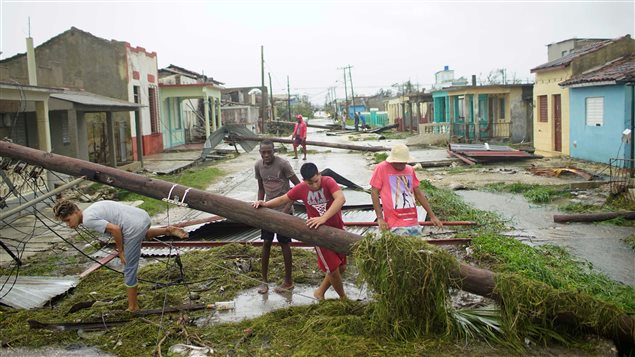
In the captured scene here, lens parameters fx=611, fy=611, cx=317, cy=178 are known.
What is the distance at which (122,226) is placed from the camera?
6176 mm

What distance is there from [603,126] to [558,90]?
15.4 ft

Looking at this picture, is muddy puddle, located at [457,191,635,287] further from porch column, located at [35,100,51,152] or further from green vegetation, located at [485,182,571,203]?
porch column, located at [35,100,51,152]

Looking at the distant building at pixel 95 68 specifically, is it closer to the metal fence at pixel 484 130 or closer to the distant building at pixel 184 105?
the distant building at pixel 184 105

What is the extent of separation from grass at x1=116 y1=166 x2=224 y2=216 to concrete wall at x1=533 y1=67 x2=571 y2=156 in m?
13.2

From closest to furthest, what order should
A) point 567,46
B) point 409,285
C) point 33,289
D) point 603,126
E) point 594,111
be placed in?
1. point 409,285
2. point 33,289
3. point 603,126
4. point 594,111
5. point 567,46

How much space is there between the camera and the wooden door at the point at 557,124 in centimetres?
2450

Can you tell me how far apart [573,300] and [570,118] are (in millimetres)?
19236

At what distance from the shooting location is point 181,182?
18.9 meters

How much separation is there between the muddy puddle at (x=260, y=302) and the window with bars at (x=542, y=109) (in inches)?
838

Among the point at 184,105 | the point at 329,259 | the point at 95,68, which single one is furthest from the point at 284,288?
the point at 184,105

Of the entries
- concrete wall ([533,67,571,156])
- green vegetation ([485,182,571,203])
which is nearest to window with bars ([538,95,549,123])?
concrete wall ([533,67,571,156])

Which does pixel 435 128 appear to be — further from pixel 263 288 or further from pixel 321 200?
pixel 321 200

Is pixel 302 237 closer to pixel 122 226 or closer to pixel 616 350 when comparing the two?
pixel 122 226

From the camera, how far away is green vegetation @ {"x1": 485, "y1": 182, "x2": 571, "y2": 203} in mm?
13787
